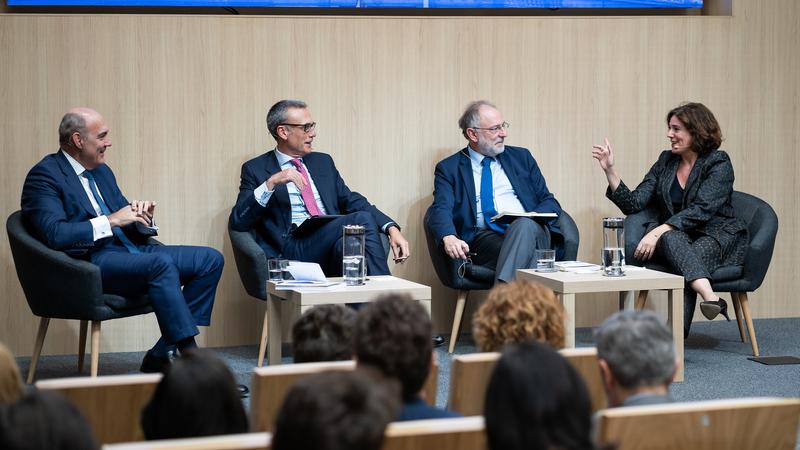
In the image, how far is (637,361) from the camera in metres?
2.07

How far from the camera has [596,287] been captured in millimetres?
4535

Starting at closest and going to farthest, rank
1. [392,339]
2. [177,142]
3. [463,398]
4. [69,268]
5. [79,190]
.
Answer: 1. [392,339]
2. [463,398]
3. [69,268]
4. [79,190]
5. [177,142]

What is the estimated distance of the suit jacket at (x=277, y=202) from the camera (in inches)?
206

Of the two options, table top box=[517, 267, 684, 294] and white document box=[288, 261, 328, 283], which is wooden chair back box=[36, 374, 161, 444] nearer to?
white document box=[288, 261, 328, 283]

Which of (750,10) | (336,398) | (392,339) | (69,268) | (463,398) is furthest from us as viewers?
(750,10)

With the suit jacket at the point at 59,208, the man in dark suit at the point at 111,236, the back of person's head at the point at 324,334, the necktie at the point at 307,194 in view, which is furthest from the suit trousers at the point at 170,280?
the back of person's head at the point at 324,334

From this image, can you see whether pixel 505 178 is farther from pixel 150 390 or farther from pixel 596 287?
pixel 150 390

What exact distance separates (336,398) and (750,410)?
833 mm

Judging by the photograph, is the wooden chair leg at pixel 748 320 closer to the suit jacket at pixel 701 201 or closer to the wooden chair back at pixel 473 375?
the suit jacket at pixel 701 201

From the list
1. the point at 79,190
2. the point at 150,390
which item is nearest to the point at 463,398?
the point at 150,390

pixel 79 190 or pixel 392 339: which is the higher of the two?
pixel 79 190

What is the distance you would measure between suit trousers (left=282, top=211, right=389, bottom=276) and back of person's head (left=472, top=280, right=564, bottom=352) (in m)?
2.58

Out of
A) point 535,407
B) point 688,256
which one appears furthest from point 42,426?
point 688,256

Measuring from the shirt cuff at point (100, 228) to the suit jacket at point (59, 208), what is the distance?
0.06 feet
